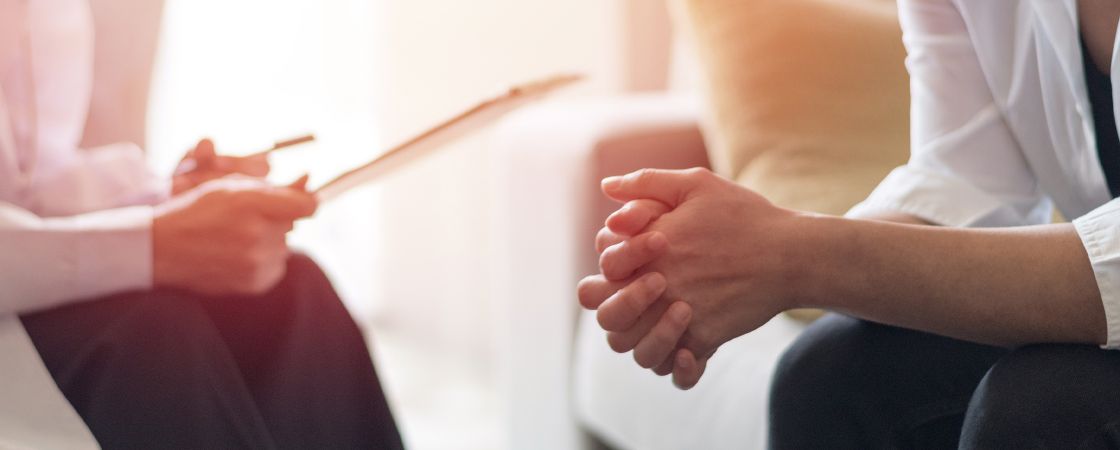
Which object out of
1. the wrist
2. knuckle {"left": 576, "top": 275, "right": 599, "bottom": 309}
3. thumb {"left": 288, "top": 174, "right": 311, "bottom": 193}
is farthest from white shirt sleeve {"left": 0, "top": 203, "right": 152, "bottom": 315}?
the wrist

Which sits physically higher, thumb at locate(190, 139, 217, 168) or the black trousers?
thumb at locate(190, 139, 217, 168)

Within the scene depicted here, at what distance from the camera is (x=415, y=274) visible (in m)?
2.16

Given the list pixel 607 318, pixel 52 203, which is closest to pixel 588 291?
pixel 607 318

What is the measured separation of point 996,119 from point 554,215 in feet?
1.88

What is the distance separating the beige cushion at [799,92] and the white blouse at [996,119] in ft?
0.81

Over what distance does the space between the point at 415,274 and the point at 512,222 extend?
0.70m

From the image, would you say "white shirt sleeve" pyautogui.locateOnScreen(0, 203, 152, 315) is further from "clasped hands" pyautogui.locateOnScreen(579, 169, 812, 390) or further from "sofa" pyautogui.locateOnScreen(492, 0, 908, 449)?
"sofa" pyautogui.locateOnScreen(492, 0, 908, 449)

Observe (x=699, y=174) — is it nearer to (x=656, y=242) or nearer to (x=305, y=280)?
(x=656, y=242)

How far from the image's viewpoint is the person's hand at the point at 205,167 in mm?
975

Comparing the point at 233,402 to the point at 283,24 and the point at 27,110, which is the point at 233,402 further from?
the point at 283,24

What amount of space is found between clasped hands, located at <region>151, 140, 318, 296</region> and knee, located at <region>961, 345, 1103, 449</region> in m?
0.47

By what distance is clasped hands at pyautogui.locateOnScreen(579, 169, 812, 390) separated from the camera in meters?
0.80

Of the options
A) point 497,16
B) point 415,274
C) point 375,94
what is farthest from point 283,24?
point 415,274

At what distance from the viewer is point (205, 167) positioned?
979mm
